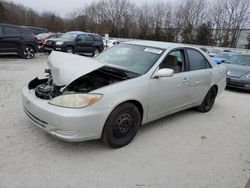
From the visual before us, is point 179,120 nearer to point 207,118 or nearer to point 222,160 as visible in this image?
point 207,118

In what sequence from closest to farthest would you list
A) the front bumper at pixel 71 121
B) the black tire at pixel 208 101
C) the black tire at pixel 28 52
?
the front bumper at pixel 71 121, the black tire at pixel 208 101, the black tire at pixel 28 52

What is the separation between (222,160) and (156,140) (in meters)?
1.00

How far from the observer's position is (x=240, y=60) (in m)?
8.56

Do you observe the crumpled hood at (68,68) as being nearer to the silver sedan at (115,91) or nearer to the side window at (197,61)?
the silver sedan at (115,91)

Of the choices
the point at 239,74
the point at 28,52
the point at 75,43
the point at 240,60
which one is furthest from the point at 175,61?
the point at 75,43

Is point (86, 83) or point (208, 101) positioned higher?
point (86, 83)

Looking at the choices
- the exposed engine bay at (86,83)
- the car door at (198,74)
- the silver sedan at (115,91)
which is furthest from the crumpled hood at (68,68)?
the car door at (198,74)

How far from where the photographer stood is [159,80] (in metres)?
3.27

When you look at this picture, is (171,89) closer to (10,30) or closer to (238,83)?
(238,83)

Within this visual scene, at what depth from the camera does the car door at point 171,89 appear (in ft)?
Answer: 10.7

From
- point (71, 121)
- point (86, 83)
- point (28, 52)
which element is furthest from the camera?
point (28, 52)

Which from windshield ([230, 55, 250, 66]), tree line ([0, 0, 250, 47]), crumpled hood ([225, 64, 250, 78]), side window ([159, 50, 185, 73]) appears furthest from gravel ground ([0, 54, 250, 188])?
tree line ([0, 0, 250, 47])

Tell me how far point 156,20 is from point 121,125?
130 feet

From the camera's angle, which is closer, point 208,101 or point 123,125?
point 123,125
